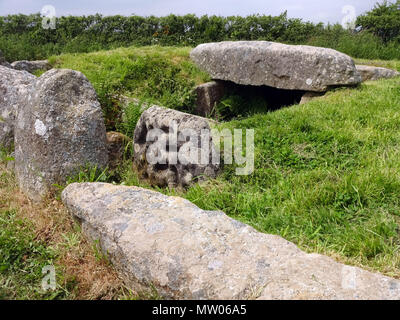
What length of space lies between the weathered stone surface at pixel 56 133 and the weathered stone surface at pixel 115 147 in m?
0.64

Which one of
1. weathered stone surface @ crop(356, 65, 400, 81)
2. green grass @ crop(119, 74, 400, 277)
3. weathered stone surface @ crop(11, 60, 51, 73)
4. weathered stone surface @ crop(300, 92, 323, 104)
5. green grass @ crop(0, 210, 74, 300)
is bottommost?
green grass @ crop(0, 210, 74, 300)

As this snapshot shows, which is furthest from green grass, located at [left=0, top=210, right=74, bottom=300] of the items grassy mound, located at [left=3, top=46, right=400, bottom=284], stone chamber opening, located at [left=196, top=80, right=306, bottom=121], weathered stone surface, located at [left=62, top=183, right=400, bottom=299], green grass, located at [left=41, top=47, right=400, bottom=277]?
stone chamber opening, located at [left=196, top=80, right=306, bottom=121]

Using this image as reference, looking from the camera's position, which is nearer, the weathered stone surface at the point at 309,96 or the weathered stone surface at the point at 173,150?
the weathered stone surface at the point at 173,150

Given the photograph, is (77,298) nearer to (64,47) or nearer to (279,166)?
(279,166)

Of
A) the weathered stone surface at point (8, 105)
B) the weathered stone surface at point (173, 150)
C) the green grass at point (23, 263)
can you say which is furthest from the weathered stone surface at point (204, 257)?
the weathered stone surface at point (8, 105)

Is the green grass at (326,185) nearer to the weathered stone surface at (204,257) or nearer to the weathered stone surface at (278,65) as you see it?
the weathered stone surface at (204,257)

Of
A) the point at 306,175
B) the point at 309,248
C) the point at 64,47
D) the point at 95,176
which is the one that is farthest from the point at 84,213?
the point at 64,47

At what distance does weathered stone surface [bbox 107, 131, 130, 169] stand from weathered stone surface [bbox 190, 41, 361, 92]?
4.20m

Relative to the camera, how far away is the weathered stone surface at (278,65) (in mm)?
7527

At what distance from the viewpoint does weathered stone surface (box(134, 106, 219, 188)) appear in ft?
14.3

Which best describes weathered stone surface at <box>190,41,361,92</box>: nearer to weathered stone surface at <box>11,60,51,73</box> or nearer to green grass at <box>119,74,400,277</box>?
green grass at <box>119,74,400,277</box>

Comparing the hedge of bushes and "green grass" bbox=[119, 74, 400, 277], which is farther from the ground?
the hedge of bushes

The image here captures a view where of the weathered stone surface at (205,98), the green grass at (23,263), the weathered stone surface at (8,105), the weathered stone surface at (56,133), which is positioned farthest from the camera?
the weathered stone surface at (205,98)

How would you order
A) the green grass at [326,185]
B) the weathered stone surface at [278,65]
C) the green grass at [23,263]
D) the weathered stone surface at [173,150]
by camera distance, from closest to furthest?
the green grass at [23,263] < the green grass at [326,185] < the weathered stone surface at [173,150] < the weathered stone surface at [278,65]
